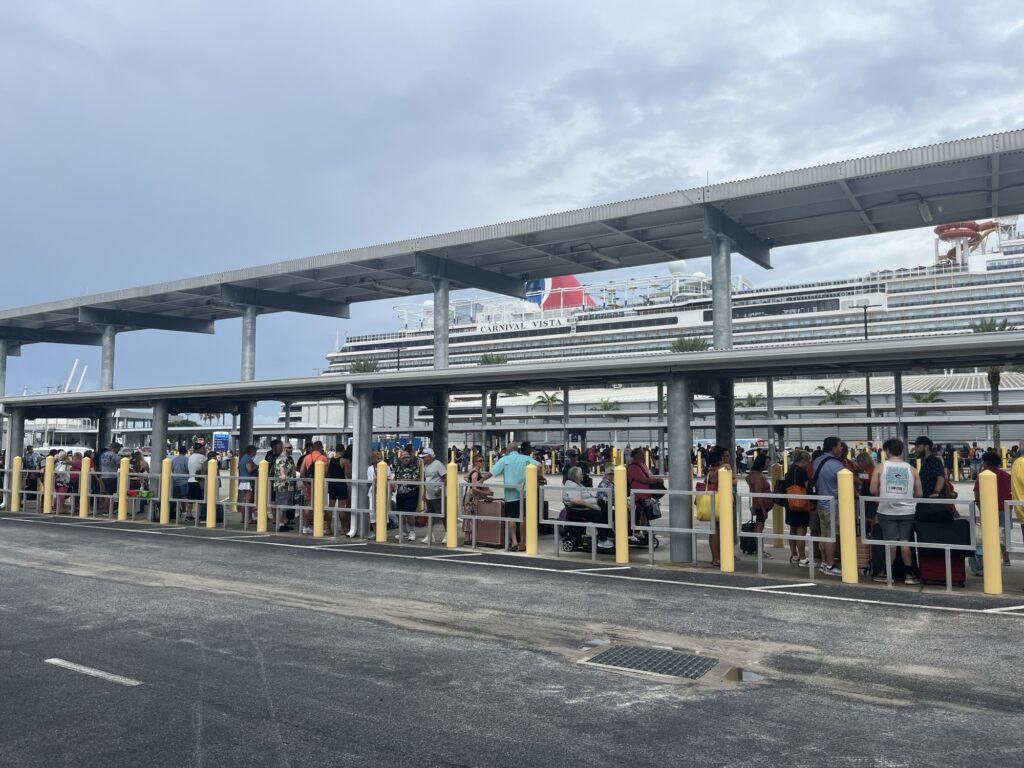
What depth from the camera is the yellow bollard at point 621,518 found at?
36.2 feet

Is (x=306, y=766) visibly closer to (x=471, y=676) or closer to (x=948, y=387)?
(x=471, y=676)

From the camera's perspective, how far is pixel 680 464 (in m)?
11.2

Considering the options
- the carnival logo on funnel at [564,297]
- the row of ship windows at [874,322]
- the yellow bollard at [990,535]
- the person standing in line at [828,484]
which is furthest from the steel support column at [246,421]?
the carnival logo on funnel at [564,297]

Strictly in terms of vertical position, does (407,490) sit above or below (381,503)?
above

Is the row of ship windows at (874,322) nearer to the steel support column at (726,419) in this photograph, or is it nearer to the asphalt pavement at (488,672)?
the steel support column at (726,419)

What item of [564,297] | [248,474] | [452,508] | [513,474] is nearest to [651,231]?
[513,474]

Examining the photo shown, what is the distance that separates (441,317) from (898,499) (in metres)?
14.9

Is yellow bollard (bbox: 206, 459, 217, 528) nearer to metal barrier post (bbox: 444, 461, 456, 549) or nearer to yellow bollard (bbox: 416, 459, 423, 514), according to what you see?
yellow bollard (bbox: 416, 459, 423, 514)

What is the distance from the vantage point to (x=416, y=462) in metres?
13.8

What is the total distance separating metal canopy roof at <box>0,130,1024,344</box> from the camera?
15.7m

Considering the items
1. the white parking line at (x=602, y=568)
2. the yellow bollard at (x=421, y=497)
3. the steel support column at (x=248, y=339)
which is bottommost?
the white parking line at (x=602, y=568)

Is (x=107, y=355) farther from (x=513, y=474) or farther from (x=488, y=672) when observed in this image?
(x=488, y=672)

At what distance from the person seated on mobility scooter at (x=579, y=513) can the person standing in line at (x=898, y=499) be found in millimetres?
3957

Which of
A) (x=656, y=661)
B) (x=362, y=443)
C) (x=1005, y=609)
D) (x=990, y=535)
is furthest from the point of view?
(x=362, y=443)
